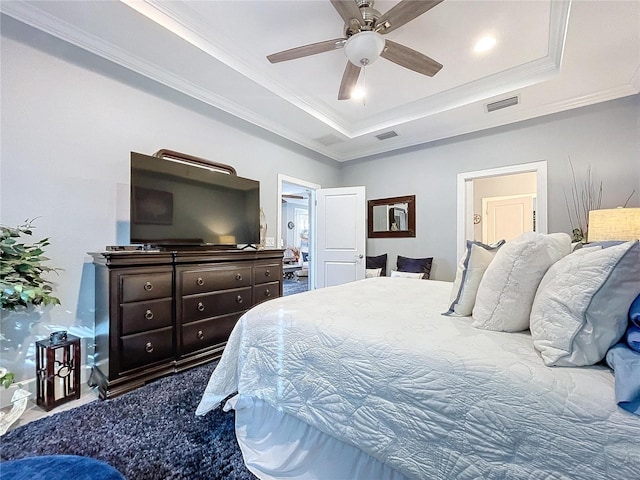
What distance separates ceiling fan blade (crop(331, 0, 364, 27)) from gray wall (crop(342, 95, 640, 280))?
106 inches

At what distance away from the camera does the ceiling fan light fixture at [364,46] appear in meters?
1.93

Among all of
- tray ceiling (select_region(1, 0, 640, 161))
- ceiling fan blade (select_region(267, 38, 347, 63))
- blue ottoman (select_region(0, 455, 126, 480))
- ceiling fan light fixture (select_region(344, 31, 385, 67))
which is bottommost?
blue ottoman (select_region(0, 455, 126, 480))

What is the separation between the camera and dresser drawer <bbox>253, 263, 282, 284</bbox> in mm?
2834

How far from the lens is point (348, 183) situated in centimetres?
511

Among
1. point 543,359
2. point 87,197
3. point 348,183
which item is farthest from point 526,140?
point 87,197

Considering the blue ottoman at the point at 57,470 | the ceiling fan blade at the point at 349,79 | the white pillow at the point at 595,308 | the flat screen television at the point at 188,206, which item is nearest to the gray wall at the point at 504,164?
the ceiling fan blade at the point at 349,79

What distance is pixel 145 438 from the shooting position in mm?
1425

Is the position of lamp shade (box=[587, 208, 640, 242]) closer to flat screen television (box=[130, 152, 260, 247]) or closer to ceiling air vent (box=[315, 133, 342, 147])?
ceiling air vent (box=[315, 133, 342, 147])

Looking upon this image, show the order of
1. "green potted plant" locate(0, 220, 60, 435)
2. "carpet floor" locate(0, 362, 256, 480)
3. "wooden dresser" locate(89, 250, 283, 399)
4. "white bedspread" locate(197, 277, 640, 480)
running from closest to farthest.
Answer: "white bedspread" locate(197, 277, 640, 480), "carpet floor" locate(0, 362, 256, 480), "green potted plant" locate(0, 220, 60, 435), "wooden dresser" locate(89, 250, 283, 399)

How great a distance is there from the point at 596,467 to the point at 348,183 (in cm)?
474

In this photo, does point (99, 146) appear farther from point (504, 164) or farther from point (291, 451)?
point (504, 164)

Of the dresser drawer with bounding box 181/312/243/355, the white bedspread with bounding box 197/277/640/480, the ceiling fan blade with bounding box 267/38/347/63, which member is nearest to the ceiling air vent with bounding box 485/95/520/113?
the ceiling fan blade with bounding box 267/38/347/63

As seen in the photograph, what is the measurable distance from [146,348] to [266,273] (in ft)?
4.11

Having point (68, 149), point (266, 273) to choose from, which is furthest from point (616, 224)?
point (68, 149)
